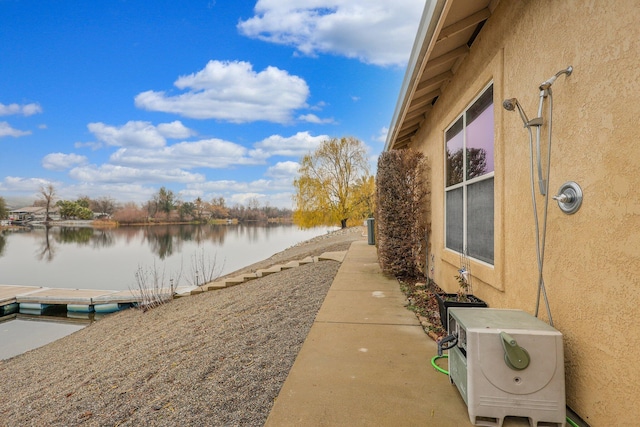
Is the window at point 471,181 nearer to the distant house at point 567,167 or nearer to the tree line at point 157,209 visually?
the distant house at point 567,167

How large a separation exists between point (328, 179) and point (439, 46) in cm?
2141

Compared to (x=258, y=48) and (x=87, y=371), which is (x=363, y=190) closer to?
(x=258, y=48)

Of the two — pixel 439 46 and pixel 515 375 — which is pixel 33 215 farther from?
pixel 515 375

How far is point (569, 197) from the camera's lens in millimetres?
1905

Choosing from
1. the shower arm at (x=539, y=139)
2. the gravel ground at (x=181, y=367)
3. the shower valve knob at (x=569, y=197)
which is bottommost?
the gravel ground at (x=181, y=367)

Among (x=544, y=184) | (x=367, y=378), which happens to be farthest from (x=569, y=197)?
(x=367, y=378)

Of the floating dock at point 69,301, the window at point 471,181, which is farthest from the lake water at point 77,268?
the window at point 471,181

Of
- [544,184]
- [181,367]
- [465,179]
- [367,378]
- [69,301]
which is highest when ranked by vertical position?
[465,179]

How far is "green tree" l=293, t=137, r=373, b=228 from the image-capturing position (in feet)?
81.0

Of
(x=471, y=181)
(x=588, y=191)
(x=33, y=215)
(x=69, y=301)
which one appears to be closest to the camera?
(x=588, y=191)

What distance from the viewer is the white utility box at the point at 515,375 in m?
1.78

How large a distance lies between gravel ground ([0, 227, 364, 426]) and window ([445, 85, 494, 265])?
216cm

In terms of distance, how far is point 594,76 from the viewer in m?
1.74

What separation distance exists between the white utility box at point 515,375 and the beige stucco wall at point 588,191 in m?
0.18
